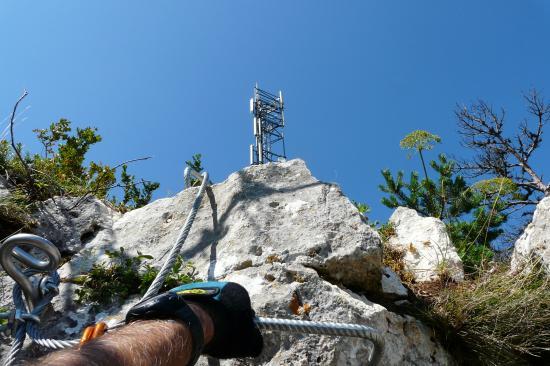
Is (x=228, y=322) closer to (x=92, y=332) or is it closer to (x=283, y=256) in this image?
(x=92, y=332)

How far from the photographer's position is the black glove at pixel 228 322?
1659mm

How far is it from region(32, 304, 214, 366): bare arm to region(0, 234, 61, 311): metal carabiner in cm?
27

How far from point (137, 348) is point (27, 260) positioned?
45 centimetres

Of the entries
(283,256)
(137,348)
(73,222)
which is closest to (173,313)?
(137,348)

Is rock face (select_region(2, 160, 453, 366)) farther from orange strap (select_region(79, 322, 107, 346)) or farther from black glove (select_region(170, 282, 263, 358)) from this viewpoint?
orange strap (select_region(79, 322, 107, 346))

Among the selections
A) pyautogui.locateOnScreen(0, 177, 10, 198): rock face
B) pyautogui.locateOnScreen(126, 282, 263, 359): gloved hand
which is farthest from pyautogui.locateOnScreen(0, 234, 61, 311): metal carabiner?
pyautogui.locateOnScreen(0, 177, 10, 198): rock face

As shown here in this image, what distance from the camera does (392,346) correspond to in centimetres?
212

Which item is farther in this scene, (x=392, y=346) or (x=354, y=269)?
(x=354, y=269)

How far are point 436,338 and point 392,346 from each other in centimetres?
36

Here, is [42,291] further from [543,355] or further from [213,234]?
[543,355]

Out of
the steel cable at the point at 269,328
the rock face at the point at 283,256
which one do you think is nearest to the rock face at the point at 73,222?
the rock face at the point at 283,256

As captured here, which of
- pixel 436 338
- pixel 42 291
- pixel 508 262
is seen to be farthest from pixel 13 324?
pixel 508 262

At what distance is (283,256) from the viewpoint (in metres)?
2.37

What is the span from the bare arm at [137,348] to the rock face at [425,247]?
1.91 meters
